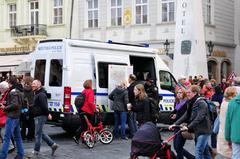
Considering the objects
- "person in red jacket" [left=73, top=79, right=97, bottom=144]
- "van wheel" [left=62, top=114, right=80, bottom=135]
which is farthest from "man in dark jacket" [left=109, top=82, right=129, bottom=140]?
"person in red jacket" [left=73, top=79, right=97, bottom=144]

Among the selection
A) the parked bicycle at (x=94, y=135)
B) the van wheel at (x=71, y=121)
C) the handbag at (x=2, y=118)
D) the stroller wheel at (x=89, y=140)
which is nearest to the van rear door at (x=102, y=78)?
the van wheel at (x=71, y=121)

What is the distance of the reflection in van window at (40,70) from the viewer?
46.0 feet

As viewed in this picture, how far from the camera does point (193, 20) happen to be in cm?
2405

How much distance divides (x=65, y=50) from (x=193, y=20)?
1216 cm

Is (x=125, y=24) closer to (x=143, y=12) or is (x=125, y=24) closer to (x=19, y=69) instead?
(x=143, y=12)

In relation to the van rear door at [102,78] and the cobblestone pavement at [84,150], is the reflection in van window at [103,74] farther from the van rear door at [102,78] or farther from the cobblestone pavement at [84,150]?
the cobblestone pavement at [84,150]

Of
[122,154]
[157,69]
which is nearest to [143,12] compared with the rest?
[157,69]

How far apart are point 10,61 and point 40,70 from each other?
1987 cm

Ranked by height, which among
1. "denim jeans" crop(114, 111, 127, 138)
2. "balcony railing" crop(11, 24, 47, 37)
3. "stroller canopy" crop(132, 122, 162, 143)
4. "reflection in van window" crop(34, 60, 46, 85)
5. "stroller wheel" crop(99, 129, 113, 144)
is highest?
"balcony railing" crop(11, 24, 47, 37)

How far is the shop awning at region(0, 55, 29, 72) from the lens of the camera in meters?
32.2

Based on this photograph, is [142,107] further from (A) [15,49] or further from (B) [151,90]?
(A) [15,49]

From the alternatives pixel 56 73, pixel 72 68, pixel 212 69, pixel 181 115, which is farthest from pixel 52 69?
pixel 212 69

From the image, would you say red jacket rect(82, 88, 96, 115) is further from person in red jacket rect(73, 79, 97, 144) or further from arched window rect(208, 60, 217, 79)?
arched window rect(208, 60, 217, 79)

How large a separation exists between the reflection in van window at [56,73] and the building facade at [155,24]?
52.2ft
